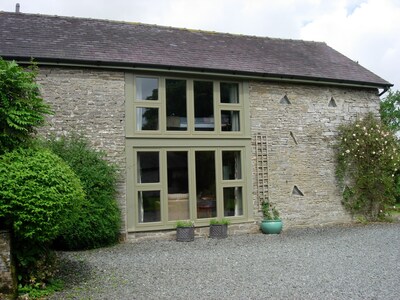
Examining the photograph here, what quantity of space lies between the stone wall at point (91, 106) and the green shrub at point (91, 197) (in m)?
0.32

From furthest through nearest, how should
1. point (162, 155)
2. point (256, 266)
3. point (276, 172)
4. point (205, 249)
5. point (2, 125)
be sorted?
point (276, 172) → point (162, 155) → point (205, 249) → point (256, 266) → point (2, 125)

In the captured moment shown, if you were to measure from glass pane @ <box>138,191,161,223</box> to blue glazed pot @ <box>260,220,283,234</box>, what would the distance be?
2.91m

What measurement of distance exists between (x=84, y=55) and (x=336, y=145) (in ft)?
25.6

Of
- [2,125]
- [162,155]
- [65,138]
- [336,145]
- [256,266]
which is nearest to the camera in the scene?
[2,125]

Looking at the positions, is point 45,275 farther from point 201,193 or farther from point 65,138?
point 201,193

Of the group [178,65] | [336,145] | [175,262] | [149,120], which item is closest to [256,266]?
[175,262]

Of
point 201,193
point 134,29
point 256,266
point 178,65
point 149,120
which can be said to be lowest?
point 256,266

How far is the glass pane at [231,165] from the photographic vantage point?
1073 cm

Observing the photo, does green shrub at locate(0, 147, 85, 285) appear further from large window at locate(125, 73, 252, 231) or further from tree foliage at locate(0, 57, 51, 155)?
large window at locate(125, 73, 252, 231)

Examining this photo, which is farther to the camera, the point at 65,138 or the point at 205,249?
the point at 65,138

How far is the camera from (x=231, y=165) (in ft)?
35.7

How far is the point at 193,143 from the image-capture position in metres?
10.4

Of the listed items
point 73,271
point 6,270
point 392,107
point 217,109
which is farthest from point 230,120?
point 392,107

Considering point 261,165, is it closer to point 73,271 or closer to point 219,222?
point 219,222
